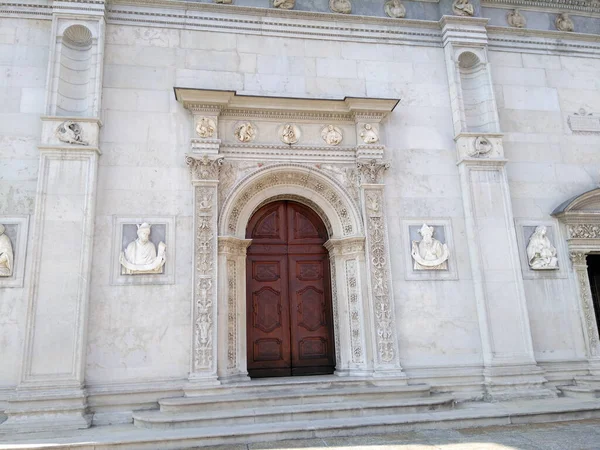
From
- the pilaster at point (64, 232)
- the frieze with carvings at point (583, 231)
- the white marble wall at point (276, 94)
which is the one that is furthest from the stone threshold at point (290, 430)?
the frieze with carvings at point (583, 231)

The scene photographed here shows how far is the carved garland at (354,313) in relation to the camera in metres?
9.38

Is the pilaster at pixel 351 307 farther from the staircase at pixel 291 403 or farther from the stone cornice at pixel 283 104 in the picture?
the stone cornice at pixel 283 104

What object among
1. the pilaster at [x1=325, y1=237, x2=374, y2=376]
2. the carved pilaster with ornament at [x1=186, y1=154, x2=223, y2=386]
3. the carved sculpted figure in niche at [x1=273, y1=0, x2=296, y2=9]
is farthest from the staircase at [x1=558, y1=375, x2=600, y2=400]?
the carved sculpted figure in niche at [x1=273, y1=0, x2=296, y2=9]

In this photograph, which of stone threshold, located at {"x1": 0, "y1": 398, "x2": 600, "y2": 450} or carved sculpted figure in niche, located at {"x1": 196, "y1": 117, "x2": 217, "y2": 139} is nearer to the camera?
stone threshold, located at {"x1": 0, "y1": 398, "x2": 600, "y2": 450}

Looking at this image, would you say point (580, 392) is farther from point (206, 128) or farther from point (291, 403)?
point (206, 128)

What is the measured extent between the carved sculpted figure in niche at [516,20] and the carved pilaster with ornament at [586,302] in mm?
4980

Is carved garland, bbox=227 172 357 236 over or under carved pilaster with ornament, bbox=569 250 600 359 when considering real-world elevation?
over

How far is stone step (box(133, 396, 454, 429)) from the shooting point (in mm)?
7316

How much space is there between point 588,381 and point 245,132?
26.6ft

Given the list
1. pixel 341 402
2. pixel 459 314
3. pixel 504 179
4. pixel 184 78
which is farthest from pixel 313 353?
pixel 184 78

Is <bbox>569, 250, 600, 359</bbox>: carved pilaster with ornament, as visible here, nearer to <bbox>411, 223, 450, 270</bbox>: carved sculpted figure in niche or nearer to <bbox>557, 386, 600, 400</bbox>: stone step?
<bbox>557, 386, 600, 400</bbox>: stone step

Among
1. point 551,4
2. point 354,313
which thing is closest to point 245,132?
point 354,313

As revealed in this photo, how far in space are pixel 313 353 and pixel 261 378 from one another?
45.2 inches

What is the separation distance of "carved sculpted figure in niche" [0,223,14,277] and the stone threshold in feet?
8.75
